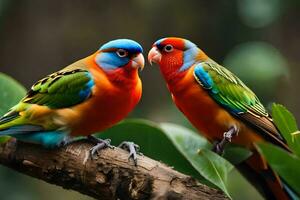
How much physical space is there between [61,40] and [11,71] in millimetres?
551

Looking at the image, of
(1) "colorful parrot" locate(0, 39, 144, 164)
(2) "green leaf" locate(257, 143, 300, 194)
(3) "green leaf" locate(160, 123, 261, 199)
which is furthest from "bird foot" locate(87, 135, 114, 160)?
(2) "green leaf" locate(257, 143, 300, 194)

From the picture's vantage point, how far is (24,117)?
2086mm

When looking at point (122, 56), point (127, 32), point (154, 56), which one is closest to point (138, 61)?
point (122, 56)

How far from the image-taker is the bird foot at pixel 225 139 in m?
2.26

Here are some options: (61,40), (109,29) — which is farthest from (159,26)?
(61,40)

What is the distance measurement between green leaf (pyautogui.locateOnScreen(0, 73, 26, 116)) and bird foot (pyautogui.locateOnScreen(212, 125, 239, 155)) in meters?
0.86

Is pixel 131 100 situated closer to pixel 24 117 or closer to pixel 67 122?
→ pixel 67 122

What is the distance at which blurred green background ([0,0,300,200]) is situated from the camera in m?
4.79

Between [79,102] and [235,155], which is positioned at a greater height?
[79,102]

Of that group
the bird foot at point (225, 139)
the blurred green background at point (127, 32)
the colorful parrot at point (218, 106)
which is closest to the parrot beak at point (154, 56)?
the colorful parrot at point (218, 106)

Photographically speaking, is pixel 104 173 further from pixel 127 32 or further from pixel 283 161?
pixel 127 32

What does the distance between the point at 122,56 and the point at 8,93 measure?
536mm

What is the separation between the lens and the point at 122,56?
2.20m

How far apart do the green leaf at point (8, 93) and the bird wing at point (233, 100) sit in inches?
30.1
